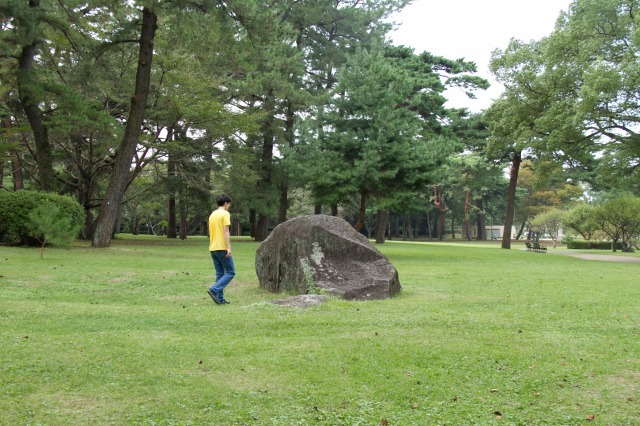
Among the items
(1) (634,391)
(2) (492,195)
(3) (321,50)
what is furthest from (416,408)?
(2) (492,195)

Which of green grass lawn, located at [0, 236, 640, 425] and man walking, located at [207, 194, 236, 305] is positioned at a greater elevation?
man walking, located at [207, 194, 236, 305]

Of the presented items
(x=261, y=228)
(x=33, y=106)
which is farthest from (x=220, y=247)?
(x=261, y=228)

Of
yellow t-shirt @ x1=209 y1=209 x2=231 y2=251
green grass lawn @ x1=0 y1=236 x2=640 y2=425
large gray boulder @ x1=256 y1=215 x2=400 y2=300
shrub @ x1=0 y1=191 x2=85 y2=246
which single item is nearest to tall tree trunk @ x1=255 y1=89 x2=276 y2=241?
shrub @ x1=0 y1=191 x2=85 y2=246

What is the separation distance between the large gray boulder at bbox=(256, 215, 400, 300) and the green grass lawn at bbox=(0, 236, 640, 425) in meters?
0.66

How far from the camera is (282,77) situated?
28156 millimetres

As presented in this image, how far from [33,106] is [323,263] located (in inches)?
631

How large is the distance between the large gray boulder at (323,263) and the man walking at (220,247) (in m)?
1.50

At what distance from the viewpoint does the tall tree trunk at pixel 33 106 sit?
1780 centimetres

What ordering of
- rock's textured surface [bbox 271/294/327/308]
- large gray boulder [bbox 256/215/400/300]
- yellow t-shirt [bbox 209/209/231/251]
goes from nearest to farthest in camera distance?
rock's textured surface [bbox 271/294/327/308]
yellow t-shirt [bbox 209/209/231/251]
large gray boulder [bbox 256/215/400/300]

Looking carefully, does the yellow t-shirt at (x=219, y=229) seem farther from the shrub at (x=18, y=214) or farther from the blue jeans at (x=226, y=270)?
the shrub at (x=18, y=214)

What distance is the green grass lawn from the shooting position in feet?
11.2

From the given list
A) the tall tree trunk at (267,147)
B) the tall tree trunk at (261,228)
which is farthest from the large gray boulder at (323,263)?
the tall tree trunk at (261,228)

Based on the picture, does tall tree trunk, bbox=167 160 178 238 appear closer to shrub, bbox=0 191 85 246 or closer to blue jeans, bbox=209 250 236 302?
shrub, bbox=0 191 85 246

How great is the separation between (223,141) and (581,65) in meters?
18.3
